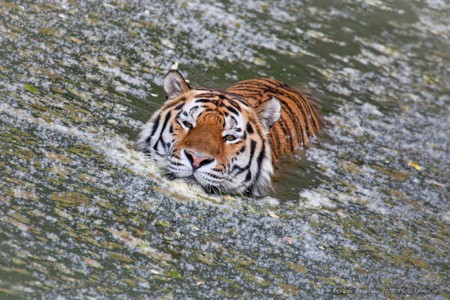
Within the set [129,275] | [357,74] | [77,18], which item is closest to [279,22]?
[357,74]

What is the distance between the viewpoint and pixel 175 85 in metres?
4.12

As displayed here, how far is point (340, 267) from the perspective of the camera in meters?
3.57

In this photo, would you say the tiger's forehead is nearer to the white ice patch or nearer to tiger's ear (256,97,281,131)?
tiger's ear (256,97,281,131)

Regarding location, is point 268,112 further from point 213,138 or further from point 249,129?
point 213,138

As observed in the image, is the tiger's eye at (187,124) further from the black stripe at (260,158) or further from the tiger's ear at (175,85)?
the black stripe at (260,158)

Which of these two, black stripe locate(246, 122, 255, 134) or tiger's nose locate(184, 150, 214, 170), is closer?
tiger's nose locate(184, 150, 214, 170)

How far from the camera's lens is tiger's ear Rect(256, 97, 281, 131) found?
409 cm

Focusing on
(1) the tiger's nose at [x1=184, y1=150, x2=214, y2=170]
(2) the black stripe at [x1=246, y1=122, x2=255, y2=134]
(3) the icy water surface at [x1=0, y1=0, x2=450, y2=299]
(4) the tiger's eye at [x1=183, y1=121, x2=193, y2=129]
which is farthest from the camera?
(2) the black stripe at [x1=246, y1=122, x2=255, y2=134]

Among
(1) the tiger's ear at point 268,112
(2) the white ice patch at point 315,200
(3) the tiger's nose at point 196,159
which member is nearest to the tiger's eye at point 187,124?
(3) the tiger's nose at point 196,159

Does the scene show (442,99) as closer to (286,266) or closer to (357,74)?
(357,74)

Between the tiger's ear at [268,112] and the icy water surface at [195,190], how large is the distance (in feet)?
1.26

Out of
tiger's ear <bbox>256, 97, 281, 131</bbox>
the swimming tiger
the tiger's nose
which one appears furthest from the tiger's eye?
tiger's ear <bbox>256, 97, 281, 131</bbox>

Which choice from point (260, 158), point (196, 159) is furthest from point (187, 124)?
point (260, 158)

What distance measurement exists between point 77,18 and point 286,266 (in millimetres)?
2867
